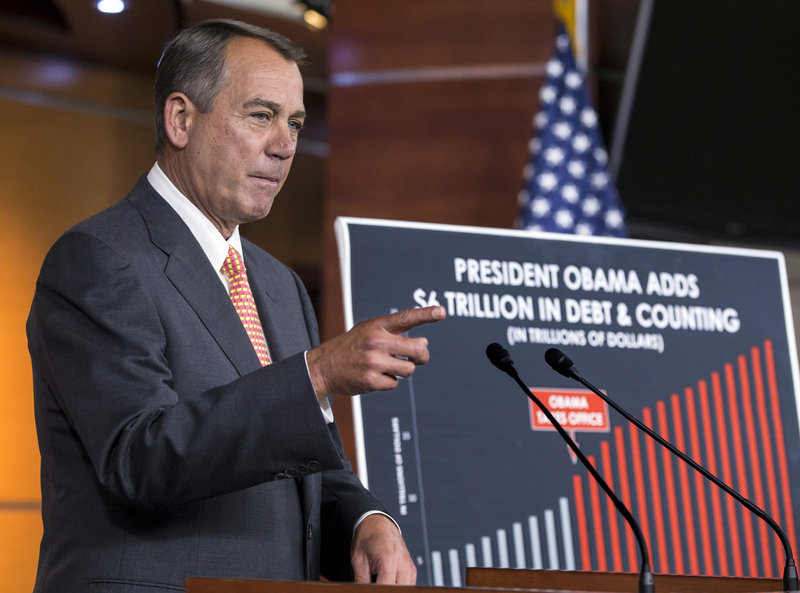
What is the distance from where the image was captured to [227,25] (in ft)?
6.33

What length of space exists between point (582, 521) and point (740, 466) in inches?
20.9

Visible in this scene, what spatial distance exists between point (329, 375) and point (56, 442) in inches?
21.8

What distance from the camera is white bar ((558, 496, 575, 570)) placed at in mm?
2656

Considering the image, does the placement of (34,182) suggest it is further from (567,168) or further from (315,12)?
(567,168)

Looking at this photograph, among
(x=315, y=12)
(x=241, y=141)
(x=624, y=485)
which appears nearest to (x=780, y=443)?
(x=624, y=485)

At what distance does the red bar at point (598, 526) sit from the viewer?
2691 mm

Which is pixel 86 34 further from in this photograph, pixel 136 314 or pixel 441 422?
pixel 136 314

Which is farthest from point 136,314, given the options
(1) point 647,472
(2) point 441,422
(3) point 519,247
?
(1) point 647,472

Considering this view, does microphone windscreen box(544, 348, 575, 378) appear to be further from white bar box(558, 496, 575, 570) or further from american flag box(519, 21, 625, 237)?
american flag box(519, 21, 625, 237)

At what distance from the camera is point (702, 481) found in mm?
2822

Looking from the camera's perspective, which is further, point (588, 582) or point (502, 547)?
point (502, 547)

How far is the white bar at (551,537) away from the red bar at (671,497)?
0.35 meters

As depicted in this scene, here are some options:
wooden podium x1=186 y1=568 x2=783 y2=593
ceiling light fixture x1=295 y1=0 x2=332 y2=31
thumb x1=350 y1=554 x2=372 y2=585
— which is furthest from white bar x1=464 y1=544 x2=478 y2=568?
ceiling light fixture x1=295 y1=0 x2=332 y2=31

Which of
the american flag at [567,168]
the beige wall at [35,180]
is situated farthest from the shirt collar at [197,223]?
the beige wall at [35,180]
